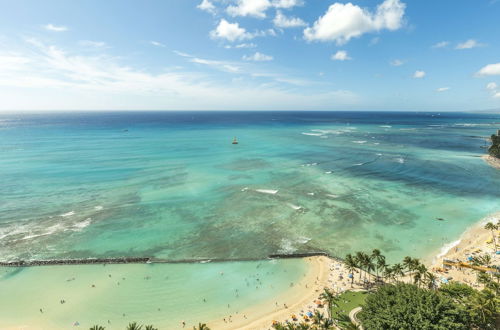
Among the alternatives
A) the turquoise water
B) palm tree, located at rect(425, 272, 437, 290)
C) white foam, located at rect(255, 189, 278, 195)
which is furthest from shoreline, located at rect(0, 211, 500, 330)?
white foam, located at rect(255, 189, 278, 195)

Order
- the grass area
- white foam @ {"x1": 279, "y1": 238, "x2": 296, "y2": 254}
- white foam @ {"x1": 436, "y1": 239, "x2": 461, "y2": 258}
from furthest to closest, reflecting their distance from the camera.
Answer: white foam @ {"x1": 279, "y1": 238, "x2": 296, "y2": 254}
white foam @ {"x1": 436, "y1": 239, "x2": 461, "y2": 258}
the grass area

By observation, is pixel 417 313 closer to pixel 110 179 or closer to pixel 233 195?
pixel 233 195

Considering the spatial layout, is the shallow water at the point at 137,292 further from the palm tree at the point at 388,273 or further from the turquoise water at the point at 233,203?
the palm tree at the point at 388,273

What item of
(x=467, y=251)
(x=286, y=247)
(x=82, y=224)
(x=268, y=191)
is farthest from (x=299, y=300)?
(x=82, y=224)

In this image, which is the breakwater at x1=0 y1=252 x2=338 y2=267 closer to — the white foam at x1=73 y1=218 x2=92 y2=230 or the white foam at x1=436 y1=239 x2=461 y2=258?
the white foam at x1=73 y1=218 x2=92 y2=230

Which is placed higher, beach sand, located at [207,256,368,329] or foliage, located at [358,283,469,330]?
foliage, located at [358,283,469,330]

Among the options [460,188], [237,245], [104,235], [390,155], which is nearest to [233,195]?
[237,245]

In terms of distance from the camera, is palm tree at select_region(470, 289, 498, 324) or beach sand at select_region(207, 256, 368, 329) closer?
palm tree at select_region(470, 289, 498, 324)
